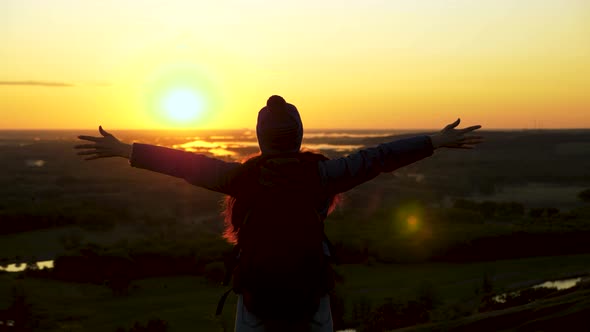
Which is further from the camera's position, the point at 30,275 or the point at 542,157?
the point at 542,157

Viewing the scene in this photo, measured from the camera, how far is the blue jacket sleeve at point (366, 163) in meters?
3.22

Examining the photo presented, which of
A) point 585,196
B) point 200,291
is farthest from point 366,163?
point 585,196

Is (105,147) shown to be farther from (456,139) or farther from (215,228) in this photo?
(215,228)

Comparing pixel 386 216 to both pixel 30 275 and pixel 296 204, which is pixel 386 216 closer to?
pixel 30 275

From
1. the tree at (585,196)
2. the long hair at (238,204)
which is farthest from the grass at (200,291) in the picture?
the tree at (585,196)

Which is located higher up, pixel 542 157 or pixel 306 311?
pixel 306 311

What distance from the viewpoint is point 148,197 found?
67250 millimetres

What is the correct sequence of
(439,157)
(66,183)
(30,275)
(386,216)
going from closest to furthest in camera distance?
(30,275) → (386,216) → (66,183) → (439,157)

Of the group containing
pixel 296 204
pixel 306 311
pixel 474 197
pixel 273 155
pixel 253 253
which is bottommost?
pixel 474 197

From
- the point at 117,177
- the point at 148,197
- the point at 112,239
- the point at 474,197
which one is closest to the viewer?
the point at 112,239

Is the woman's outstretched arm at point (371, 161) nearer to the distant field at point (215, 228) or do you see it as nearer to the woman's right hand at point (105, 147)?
the distant field at point (215, 228)

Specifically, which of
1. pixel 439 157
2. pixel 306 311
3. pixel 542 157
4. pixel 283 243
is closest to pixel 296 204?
pixel 283 243

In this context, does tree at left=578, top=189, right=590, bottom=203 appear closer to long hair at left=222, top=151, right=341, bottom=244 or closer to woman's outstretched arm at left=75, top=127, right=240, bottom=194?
long hair at left=222, top=151, right=341, bottom=244

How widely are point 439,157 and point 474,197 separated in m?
Result: 54.8
